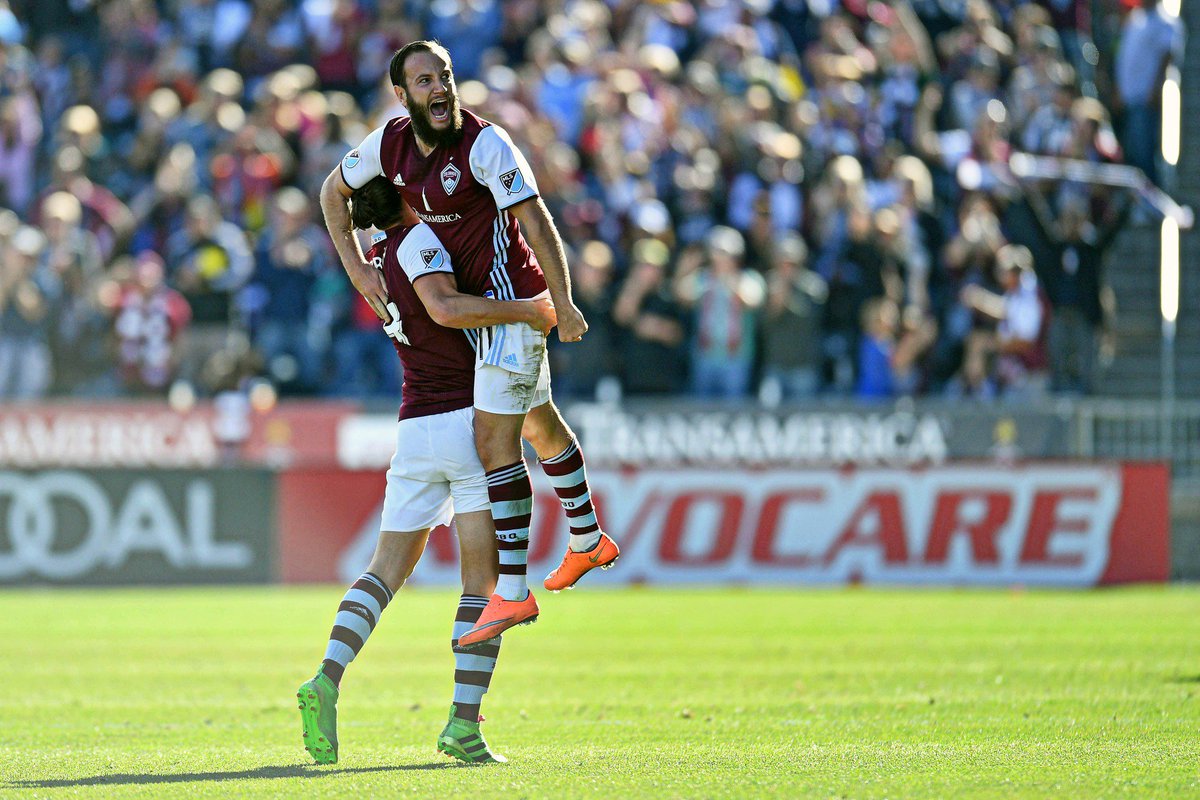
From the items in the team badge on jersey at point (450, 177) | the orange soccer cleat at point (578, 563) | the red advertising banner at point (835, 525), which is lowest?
the red advertising banner at point (835, 525)

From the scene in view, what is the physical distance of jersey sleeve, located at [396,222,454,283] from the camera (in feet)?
23.9

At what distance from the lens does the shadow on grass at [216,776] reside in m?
6.74

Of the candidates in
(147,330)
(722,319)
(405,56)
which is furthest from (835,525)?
(405,56)

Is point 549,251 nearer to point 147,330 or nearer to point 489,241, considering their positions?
point 489,241

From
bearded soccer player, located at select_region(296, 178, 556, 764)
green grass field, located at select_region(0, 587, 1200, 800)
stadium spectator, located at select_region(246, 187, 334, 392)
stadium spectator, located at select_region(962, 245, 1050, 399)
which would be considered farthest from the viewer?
stadium spectator, located at select_region(246, 187, 334, 392)

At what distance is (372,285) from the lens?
296 inches

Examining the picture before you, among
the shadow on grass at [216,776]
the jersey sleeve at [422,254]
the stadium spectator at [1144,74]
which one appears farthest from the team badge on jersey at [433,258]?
the stadium spectator at [1144,74]

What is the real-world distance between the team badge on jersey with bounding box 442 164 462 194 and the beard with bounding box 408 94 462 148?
99 millimetres

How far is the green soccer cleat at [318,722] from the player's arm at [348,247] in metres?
1.52

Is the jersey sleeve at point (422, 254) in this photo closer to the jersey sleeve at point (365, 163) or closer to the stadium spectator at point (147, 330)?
the jersey sleeve at point (365, 163)

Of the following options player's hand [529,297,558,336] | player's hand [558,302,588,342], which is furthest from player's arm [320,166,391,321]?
player's hand [558,302,588,342]

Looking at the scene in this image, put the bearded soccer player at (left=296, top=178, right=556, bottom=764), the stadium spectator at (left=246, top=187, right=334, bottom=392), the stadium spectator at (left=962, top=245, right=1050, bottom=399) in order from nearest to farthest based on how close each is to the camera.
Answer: the bearded soccer player at (left=296, top=178, right=556, bottom=764)
the stadium spectator at (left=962, top=245, right=1050, bottom=399)
the stadium spectator at (left=246, top=187, right=334, bottom=392)

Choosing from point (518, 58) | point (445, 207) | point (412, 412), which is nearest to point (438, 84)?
point (445, 207)

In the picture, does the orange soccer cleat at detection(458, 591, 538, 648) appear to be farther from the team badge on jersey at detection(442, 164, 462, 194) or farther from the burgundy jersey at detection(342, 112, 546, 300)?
the team badge on jersey at detection(442, 164, 462, 194)
